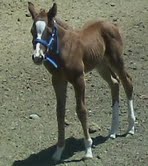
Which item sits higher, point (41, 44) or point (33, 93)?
point (41, 44)

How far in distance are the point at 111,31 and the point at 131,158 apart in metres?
1.47

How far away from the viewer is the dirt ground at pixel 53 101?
23.2 ft

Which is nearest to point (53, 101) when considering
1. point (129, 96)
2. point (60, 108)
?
point (129, 96)

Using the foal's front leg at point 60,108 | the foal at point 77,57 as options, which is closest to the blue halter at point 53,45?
the foal at point 77,57

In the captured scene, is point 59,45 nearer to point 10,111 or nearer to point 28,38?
point 10,111

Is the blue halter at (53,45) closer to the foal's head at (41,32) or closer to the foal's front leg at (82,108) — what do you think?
the foal's head at (41,32)

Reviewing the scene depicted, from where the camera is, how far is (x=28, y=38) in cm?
1039

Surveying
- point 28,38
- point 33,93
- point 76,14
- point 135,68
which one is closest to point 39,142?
point 33,93

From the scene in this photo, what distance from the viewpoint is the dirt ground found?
7.08 meters

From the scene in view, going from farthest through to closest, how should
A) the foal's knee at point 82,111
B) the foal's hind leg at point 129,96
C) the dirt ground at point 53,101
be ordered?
the foal's hind leg at point 129,96 → the dirt ground at point 53,101 → the foal's knee at point 82,111

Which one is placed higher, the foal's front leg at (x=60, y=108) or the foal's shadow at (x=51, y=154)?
the foal's front leg at (x=60, y=108)

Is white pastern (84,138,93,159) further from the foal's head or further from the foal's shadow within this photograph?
the foal's head

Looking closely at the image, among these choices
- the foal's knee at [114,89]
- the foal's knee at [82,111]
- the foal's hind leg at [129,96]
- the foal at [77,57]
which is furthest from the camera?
the foal's knee at [114,89]

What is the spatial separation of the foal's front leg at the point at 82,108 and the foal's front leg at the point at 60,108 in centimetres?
19
